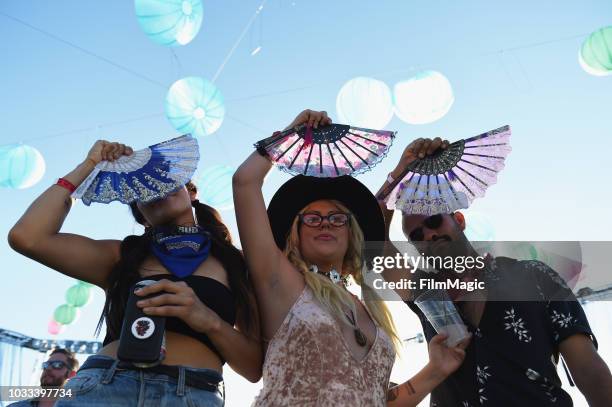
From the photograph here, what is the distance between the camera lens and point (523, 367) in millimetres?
2029

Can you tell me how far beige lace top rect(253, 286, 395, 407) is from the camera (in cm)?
167

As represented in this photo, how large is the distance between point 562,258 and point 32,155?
5.82 m

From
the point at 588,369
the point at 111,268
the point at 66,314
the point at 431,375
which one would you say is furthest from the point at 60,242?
the point at 66,314

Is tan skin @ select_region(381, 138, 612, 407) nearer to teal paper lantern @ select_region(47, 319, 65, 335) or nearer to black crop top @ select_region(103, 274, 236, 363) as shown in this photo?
black crop top @ select_region(103, 274, 236, 363)

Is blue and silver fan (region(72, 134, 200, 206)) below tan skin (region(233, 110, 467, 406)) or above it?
above

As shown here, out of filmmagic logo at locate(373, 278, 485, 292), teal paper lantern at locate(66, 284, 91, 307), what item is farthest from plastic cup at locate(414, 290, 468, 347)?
teal paper lantern at locate(66, 284, 91, 307)

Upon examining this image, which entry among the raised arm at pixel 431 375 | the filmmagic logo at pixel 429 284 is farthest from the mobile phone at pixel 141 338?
the filmmagic logo at pixel 429 284

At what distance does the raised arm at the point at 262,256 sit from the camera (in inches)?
75.7

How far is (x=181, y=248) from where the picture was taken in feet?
6.28

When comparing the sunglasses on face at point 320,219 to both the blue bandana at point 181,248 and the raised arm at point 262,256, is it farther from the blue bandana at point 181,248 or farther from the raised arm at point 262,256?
the blue bandana at point 181,248

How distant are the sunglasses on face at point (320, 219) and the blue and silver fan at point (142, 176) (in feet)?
1.64

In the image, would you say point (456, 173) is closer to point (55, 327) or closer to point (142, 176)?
point (142, 176)

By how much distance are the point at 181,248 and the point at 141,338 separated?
1.39 feet

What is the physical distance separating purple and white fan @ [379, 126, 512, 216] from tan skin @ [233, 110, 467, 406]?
0.53 metres
